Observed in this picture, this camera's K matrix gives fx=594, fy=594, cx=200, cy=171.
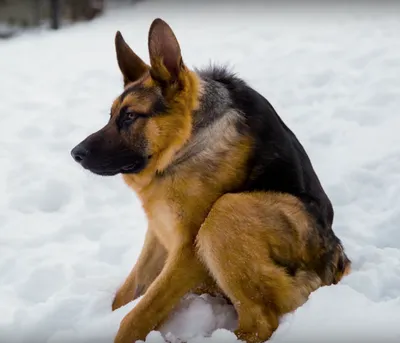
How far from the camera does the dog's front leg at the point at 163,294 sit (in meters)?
3.48

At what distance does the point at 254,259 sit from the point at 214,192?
46 cm

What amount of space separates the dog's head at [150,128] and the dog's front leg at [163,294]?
589mm

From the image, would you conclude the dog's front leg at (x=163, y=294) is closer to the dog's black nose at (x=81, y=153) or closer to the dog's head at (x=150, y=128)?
the dog's head at (x=150, y=128)

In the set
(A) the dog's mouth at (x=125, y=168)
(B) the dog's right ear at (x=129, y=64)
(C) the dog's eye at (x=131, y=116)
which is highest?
(B) the dog's right ear at (x=129, y=64)

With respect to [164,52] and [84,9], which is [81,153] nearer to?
[164,52]

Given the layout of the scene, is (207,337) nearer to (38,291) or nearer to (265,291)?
(265,291)

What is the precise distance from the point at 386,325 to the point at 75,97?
20.5 ft

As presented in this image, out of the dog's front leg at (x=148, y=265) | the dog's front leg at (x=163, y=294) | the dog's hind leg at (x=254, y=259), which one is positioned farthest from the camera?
the dog's front leg at (x=148, y=265)

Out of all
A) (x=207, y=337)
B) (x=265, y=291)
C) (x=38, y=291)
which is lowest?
(x=38, y=291)

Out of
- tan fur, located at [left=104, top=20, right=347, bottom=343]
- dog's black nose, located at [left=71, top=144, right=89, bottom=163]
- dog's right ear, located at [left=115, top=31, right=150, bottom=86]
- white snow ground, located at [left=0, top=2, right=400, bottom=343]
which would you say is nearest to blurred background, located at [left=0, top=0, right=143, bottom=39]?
white snow ground, located at [left=0, top=2, right=400, bottom=343]

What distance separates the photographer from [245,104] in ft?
12.4

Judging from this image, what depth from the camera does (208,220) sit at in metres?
3.44

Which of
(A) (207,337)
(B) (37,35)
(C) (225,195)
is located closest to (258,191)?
(C) (225,195)

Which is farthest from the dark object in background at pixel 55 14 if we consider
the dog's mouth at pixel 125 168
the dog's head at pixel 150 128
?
the dog's mouth at pixel 125 168
